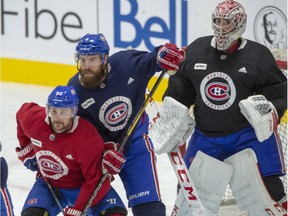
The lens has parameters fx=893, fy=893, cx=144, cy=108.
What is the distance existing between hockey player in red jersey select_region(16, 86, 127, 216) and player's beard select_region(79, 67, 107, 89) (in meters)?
0.07

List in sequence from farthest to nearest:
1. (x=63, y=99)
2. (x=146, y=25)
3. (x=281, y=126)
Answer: (x=146, y=25) → (x=281, y=126) → (x=63, y=99)

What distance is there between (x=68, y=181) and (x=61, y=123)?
266 millimetres

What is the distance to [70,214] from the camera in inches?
134

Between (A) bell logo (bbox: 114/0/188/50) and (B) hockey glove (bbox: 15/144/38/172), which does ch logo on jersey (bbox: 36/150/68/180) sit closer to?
(B) hockey glove (bbox: 15/144/38/172)

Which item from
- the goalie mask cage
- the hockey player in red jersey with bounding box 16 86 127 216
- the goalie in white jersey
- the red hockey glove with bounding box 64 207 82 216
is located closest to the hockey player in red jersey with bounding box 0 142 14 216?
the hockey player in red jersey with bounding box 16 86 127 216

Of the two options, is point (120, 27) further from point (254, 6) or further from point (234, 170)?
point (234, 170)

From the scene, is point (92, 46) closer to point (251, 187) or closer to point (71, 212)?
point (71, 212)

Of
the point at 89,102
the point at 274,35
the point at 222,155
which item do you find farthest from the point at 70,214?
the point at 274,35

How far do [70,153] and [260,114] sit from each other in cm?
74

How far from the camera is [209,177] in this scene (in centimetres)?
364

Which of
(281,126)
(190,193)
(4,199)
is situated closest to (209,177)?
(190,193)

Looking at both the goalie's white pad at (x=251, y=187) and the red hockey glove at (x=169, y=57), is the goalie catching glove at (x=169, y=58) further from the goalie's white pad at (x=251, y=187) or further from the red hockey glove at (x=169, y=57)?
the goalie's white pad at (x=251, y=187)

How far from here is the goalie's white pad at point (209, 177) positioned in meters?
3.61

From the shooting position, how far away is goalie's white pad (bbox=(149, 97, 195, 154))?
11.9 feet
